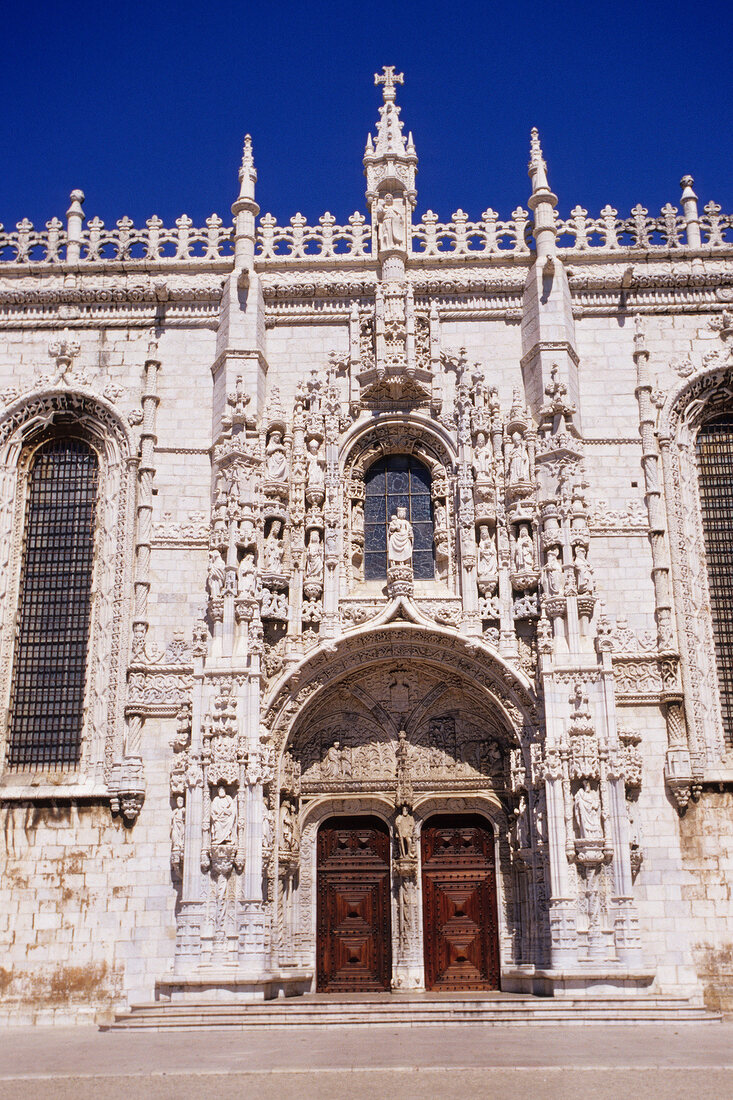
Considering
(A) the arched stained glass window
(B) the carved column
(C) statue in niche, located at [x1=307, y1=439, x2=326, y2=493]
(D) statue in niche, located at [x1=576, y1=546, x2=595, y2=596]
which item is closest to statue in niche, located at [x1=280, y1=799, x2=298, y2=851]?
(A) the arched stained glass window

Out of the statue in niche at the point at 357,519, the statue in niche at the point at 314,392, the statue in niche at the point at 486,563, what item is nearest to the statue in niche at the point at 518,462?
the statue in niche at the point at 486,563

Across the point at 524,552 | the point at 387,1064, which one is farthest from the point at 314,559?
the point at 387,1064

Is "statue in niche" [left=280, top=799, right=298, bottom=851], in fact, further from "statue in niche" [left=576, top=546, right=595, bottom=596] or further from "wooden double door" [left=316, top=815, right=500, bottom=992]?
"statue in niche" [left=576, top=546, right=595, bottom=596]

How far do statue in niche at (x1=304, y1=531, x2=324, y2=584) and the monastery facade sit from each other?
55mm

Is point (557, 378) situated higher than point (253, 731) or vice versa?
point (557, 378)

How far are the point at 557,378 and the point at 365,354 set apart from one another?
135 inches

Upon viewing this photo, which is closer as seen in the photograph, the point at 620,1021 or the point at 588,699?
the point at 620,1021

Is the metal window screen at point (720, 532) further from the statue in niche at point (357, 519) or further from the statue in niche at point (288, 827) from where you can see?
the statue in niche at point (288, 827)

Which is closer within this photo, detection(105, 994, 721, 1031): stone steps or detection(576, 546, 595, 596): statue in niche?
detection(105, 994, 721, 1031): stone steps

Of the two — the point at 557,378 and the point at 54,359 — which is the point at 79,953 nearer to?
the point at 54,359

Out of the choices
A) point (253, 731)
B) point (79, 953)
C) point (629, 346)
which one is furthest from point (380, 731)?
point (629, 346)

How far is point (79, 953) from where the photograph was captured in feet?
58.2

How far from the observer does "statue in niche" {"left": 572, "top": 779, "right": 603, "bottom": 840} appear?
1688 centimetres

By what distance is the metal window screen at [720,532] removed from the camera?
63.2 ft
